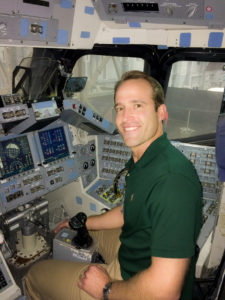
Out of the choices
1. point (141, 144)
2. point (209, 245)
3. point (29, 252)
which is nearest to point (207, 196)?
point (209, 245)

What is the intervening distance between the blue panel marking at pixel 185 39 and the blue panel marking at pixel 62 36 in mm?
1124

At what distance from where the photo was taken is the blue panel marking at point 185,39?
91.0 inches

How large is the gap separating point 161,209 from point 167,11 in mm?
1794

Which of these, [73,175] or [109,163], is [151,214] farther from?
[109,163]

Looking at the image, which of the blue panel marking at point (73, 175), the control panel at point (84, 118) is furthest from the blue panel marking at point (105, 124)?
the blue panel marking at point (73, 175)

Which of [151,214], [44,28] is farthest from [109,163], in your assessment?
[151,214]

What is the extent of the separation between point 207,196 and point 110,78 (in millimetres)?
16154

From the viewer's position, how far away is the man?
0.92 m

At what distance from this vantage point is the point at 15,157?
2.16 metres

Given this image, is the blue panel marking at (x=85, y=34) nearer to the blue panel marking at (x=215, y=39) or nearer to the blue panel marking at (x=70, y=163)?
the blue panel marking at (x=215, y=39)

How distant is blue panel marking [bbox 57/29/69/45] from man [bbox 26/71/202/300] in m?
1.22

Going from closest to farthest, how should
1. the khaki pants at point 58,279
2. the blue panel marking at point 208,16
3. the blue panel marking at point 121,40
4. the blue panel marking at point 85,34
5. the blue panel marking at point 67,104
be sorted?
the khaki pants at point 58,279, the blue panel marking at point 208,16, the blue panel marking at point 67,104, the blue panel marking at point 85,34, the blue panel marking at point 121,40

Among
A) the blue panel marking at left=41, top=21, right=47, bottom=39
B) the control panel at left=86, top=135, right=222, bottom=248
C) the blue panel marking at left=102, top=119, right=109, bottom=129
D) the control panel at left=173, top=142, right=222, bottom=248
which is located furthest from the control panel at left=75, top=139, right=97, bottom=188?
the blue panel marking at left=41, top=21, right=47, bottom=39

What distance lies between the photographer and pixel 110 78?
57.5ft
